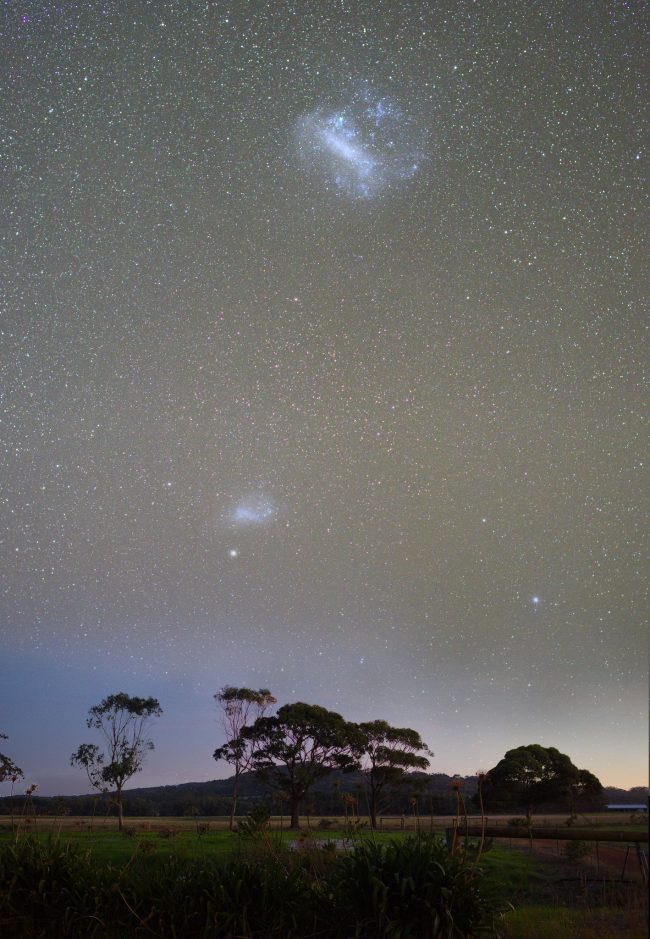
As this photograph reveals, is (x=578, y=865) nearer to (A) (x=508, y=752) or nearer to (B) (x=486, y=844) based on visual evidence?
(B) (x=486, y=844)

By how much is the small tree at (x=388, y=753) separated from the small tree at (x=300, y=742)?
1867 millimetres

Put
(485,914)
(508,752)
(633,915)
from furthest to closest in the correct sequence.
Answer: (508,752) → (485,914) → (633,915)

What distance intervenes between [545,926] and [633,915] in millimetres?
1782

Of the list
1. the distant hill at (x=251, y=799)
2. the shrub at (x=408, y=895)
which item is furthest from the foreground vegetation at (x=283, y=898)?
the distant hill at (x=251, y=799)

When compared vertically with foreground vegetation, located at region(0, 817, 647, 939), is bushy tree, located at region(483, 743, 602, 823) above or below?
below

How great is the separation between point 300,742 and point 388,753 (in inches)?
254

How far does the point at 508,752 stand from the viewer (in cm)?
4481

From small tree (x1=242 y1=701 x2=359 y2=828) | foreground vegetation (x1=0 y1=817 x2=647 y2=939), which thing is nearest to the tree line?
A: small tree (x1=242 y1=701 x2=359 y2=828)

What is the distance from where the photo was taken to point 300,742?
43.0 meters

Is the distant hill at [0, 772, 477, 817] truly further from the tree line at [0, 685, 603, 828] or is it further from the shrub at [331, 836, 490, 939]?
the shrub at [331, 836, 490, 939]

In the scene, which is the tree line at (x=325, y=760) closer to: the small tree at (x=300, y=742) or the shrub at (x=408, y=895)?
the small tree at (x=300, y=742)

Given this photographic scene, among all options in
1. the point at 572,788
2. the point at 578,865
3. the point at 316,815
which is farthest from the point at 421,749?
the point at 578,865

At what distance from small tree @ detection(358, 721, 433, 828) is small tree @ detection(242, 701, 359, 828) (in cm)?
187

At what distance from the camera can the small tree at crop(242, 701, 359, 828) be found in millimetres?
42594
